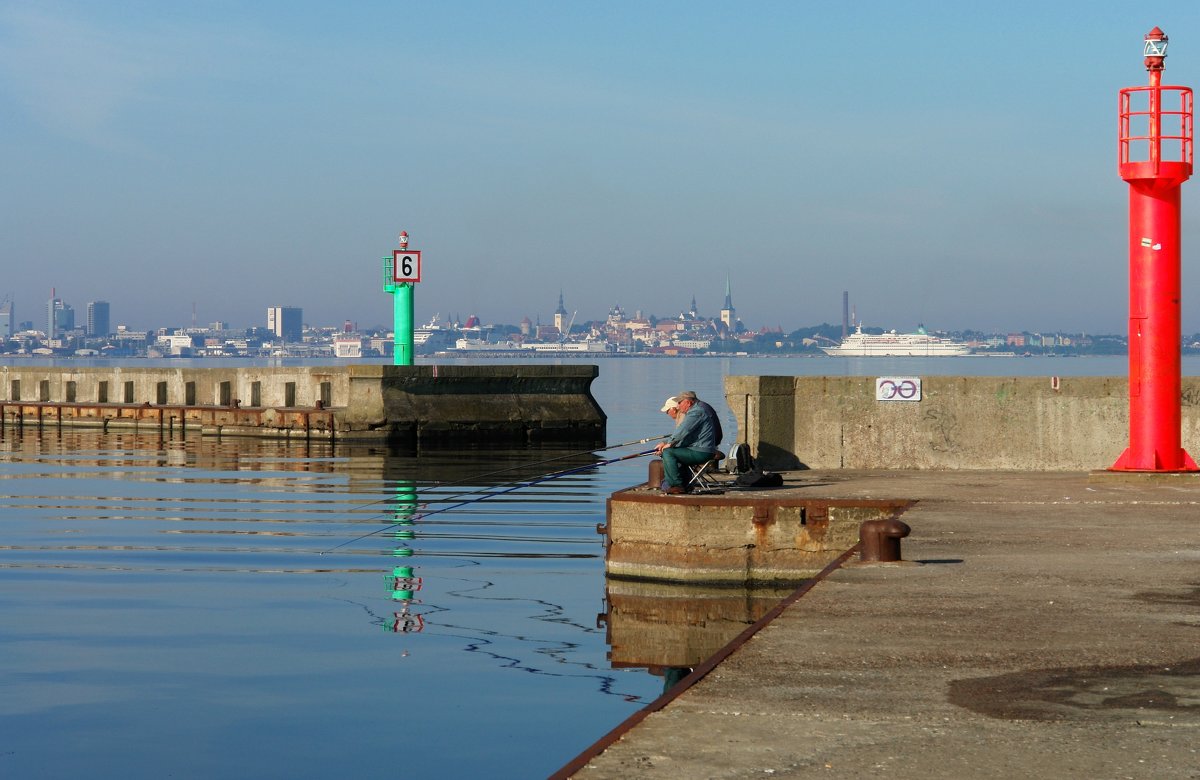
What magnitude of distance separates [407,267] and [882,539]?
107ft

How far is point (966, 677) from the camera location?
6.66 m

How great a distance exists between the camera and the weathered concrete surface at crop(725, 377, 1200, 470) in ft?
54.2

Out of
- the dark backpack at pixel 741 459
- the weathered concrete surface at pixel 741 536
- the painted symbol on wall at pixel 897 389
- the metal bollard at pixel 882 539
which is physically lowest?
the weathered concrete surface at pixel 741 536

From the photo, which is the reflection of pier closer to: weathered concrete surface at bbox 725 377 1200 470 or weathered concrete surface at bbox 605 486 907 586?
weathered concrete surface at bbox 605 486 907 586

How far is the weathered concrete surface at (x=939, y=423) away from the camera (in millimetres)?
16531

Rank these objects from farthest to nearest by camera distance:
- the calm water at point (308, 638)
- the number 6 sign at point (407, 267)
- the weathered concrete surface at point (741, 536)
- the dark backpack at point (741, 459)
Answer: the number 6 sign at point (407, 267)
the dark backpack at point (741, 459)
the weathered concrete surface at point (741, 536)
the calm water at point (308, 638)

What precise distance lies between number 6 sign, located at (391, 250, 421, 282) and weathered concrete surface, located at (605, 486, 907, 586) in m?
28.8

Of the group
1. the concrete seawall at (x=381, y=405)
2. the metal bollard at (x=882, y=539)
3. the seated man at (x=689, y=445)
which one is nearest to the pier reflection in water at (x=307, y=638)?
the seated man at (x=689, y=445)

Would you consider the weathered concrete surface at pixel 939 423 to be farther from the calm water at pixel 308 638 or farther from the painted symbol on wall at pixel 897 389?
the calm water at pixel 308 638

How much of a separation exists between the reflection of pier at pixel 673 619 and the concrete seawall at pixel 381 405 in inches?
957

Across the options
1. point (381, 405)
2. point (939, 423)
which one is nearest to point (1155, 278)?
point (939, 423)

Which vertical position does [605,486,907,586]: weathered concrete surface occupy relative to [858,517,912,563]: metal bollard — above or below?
below

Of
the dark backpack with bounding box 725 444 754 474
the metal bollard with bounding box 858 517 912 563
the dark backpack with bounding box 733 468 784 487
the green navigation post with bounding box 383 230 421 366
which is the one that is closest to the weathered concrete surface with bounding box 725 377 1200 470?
the dark backpack with bounding box 725 444 754 474

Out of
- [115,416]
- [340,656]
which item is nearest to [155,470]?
[115,416]
